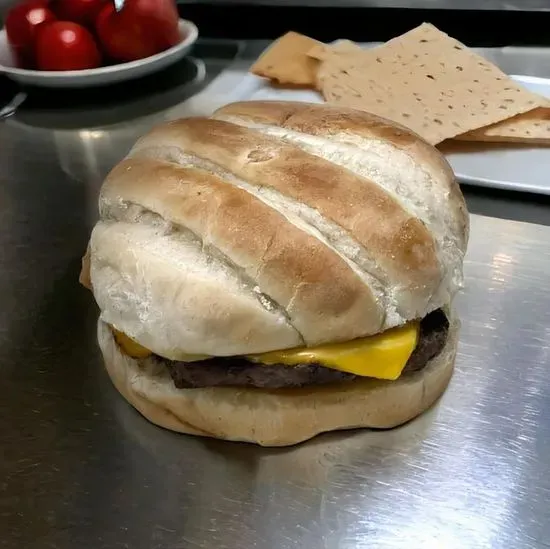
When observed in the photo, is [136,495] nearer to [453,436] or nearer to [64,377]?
[64,377]

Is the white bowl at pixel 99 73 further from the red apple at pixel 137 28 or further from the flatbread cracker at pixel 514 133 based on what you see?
the flatbread cracker at pixel 514 133

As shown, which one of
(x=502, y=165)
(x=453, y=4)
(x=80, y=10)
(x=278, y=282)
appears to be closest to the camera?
(x=278, y=282)

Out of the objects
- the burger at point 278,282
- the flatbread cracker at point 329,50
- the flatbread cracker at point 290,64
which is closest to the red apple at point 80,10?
the flatbread cracker at point 290,64

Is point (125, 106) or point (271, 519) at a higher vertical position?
point (125, 106)

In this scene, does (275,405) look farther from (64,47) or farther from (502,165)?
(64,47)

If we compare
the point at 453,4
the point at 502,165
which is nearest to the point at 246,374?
the point at 502,165

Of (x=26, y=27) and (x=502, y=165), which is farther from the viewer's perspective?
(x=26, y=27)

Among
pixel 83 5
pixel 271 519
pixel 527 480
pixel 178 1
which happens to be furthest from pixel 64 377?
pixel 178 1

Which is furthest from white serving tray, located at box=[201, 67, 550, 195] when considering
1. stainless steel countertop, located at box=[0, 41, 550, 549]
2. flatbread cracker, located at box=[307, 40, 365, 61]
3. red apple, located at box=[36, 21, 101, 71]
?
red apple, located at box=[36, 21, 101, 71]
